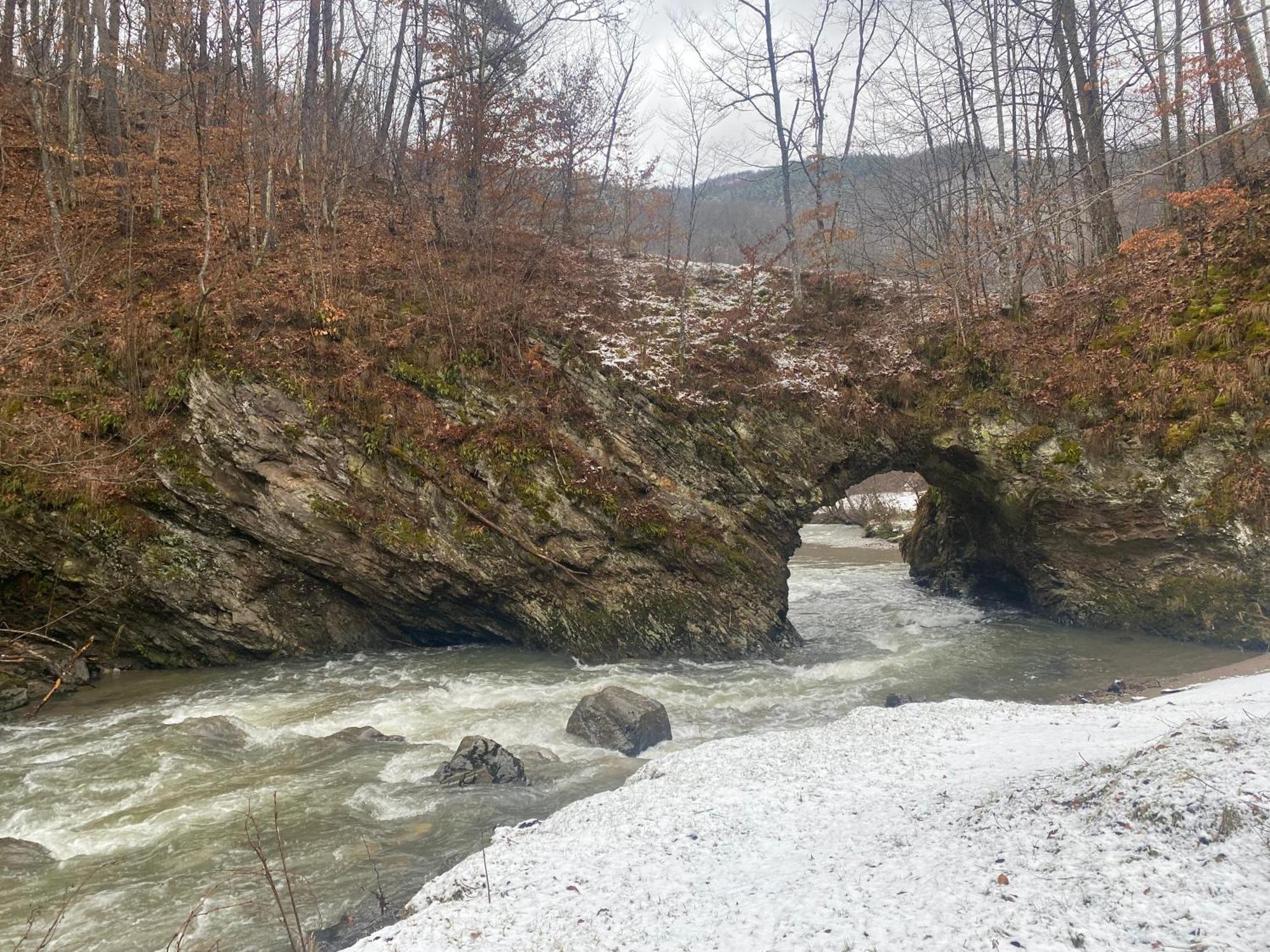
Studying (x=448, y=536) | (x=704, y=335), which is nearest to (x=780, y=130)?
(x=704, y=335)

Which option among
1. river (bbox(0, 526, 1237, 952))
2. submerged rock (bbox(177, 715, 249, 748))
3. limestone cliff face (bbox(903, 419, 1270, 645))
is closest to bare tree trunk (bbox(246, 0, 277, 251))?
river (bbox(0, 526, 1237, 952))

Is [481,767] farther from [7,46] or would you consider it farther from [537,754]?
[7,46]

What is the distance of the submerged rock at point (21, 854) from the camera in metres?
5.52

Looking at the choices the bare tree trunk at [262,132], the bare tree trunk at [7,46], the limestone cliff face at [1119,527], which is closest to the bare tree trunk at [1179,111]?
the limestone cliff face at [1119,527]

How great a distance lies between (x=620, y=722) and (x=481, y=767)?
1.72m

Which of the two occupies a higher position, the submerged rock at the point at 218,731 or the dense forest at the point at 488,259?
the dense forest at the point at 488,259

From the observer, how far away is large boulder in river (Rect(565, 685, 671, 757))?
8047mm

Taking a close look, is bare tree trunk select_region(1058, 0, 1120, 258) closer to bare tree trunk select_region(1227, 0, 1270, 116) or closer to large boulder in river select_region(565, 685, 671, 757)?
bare tree trunk select_region(1227, 0, 1270, 116)

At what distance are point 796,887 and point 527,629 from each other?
29.3 feet

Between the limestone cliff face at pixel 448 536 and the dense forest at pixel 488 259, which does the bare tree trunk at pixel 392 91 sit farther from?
the limestone cliff face at pixel 448 536

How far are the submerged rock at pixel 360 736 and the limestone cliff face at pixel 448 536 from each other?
350 centimetres

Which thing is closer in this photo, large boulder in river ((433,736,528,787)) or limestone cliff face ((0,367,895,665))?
large boulder in river ((433,736,528,787))

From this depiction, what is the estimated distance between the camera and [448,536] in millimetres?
11688

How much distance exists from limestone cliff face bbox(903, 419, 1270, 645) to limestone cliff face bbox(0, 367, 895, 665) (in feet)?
7.10
